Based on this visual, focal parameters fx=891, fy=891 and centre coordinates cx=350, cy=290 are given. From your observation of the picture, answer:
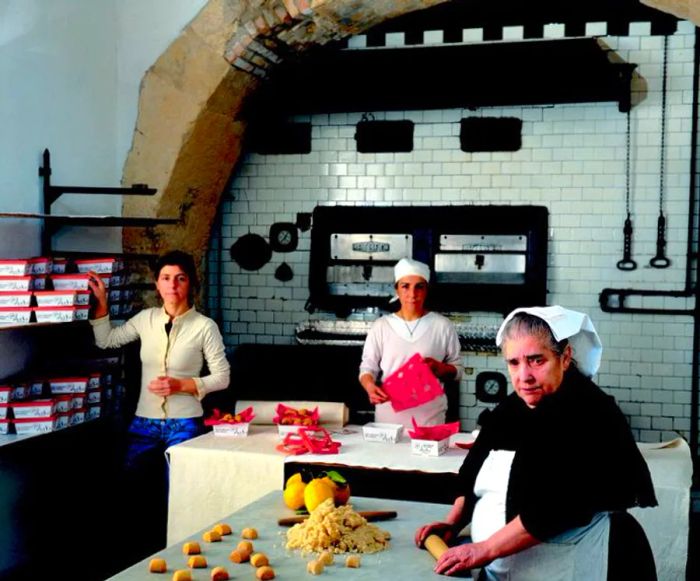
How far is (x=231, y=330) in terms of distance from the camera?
7832 mm

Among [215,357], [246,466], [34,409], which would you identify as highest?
[215,357]

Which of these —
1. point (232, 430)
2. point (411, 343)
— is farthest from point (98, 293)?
point (411, 343)

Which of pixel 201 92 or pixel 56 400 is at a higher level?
pixel 201 92

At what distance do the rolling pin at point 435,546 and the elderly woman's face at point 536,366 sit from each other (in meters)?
0.59

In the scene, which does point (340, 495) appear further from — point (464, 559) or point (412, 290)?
point (412, 290)

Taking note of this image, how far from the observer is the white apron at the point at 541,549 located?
2.85 metres

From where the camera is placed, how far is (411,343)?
18.1ft

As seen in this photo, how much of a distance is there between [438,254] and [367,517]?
397 cm

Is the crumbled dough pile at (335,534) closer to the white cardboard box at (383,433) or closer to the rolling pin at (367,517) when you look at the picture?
the rolling pin at (367,517)

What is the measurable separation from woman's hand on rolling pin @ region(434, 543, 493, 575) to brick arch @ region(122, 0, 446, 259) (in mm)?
4108

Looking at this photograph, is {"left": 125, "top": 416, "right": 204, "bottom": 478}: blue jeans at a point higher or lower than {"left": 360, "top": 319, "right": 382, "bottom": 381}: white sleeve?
lower

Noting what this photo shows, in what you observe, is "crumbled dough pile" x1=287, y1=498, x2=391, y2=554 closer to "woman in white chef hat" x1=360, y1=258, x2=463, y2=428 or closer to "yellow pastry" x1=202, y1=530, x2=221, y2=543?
"yellow pastry" x1=202, y1=530, x2=221, y2=543

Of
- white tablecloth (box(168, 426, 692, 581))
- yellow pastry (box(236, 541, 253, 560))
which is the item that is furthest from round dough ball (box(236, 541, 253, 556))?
white tablecloth (box(168, 426, 692, 581))

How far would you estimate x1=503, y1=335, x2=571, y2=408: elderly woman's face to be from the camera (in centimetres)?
286
